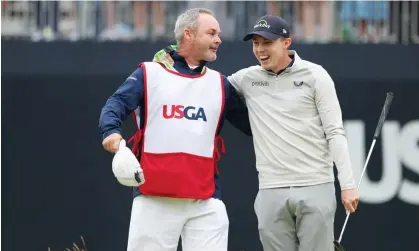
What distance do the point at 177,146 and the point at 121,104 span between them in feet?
1.24

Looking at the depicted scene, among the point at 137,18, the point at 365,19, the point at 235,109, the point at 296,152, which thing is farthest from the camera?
the point at 365,19

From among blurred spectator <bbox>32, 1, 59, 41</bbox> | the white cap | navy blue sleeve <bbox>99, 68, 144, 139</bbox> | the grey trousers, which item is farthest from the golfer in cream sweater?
blurred spectator <bbox>32, 1, 59, 41</bbox>

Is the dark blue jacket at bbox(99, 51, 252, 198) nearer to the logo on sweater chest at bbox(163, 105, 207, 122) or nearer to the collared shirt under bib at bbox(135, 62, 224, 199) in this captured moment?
the collared shirt under bib at bbox(135, 62, 224, 199)

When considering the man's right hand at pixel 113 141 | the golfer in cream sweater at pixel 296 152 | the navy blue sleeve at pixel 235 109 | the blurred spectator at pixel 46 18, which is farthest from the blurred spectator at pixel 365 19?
the man's right hand at pixel 113 141

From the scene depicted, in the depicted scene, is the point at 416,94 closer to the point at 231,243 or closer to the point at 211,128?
the point at 231,243

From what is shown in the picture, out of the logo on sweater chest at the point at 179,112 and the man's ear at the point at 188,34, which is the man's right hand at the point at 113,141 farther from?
the man's ear at the point at 188,34

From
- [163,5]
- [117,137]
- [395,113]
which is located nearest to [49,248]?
[163,5]

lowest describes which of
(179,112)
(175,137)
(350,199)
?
(350,199)

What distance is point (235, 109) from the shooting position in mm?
6594

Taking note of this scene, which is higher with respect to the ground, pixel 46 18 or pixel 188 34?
pixel 46 18

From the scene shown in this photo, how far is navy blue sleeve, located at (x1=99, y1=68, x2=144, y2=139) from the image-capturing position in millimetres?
6012

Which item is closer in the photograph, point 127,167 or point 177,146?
point 127,167

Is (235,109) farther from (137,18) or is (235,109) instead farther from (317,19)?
(317,19)

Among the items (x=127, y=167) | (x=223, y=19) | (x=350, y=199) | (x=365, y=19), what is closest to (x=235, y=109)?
(x=350, y=199)
